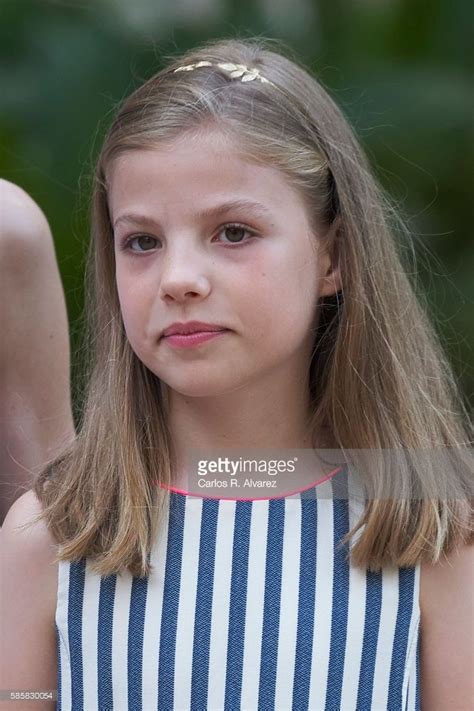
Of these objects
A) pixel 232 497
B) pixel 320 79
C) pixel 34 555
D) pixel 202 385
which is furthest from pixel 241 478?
pixel 320 79

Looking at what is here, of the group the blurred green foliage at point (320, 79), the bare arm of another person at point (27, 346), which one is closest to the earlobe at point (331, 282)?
the bare arm of another person at point (27, 346)

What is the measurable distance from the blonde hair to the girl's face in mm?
30

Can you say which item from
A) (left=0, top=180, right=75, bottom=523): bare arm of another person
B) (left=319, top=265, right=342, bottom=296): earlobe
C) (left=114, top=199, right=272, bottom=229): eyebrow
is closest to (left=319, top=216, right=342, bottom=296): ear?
(left=319, top=265, right=342, bottom=296): earlobe

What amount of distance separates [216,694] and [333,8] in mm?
1442

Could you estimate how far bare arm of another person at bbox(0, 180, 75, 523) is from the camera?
143cm

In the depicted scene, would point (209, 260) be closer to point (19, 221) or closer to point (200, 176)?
point (200, 176)

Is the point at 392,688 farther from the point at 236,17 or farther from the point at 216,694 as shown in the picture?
the point at 236,17

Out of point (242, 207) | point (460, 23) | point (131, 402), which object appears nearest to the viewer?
point (242, 207)

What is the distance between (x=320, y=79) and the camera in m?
1.99

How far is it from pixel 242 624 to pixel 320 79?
1155 mm

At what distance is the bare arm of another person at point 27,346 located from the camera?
1.43 m

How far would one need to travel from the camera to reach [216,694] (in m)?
1.14

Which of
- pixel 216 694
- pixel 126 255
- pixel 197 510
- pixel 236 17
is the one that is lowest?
pixel 216 694

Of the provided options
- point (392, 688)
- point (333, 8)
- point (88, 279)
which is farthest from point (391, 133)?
point (392, 688)
